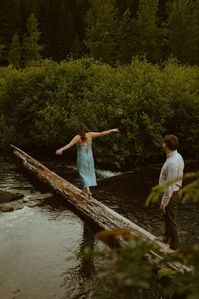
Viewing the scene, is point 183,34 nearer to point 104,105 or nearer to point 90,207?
point 104,105

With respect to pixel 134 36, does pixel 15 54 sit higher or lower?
lower

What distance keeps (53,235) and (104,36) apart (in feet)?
159

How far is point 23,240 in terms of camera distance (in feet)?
36.4

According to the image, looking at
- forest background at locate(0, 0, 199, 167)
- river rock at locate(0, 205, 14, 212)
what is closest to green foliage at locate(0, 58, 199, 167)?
forest background at locate(0, 0, 199, 167)

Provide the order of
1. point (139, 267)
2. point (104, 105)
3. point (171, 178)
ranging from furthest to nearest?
point (104, 105) → point (171, 178) → point (139, 267)

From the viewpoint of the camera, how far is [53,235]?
11531mm

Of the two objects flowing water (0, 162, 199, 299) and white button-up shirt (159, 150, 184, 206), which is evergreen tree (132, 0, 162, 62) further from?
white button-up shirt (159, 150, 184, 206)

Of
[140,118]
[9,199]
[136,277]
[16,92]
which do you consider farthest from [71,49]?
[136,277]

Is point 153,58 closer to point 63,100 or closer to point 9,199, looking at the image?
point 63,100

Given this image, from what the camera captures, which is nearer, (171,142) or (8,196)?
(171,142)

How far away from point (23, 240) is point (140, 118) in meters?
10.3

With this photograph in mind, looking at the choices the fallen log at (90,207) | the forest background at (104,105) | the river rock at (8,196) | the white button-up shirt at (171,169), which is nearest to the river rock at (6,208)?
the river rock at (8,196)

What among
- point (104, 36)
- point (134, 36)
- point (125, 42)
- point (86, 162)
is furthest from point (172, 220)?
point (125, 42)

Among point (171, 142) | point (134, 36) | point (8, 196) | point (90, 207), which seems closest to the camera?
point (171, 142)
